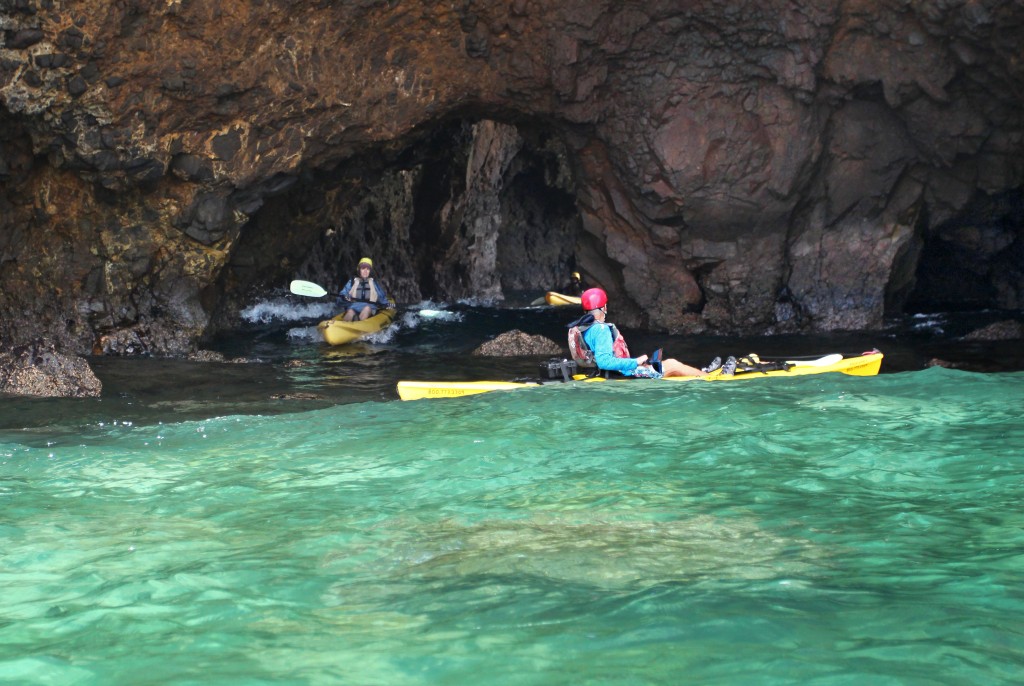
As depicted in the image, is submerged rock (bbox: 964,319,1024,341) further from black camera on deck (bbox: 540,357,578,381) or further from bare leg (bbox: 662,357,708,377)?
black camera on deck (bbox: 540,357,578,381)

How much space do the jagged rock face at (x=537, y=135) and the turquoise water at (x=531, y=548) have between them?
5730mm

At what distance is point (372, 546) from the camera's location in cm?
426

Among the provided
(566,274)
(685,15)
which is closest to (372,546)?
(685,15)

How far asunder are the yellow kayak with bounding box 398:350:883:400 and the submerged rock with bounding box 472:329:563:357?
4.29 metres

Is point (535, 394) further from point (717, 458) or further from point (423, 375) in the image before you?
point (423, 375)

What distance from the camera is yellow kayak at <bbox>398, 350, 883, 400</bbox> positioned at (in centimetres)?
898

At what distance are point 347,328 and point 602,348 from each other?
7414mm

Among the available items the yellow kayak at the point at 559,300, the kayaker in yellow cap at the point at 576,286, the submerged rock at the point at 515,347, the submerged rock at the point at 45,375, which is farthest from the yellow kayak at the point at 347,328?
the kayaker in yellow cap at the point at 576,286

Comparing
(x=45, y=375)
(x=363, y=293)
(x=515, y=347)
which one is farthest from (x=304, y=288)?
(x=45, y=375)

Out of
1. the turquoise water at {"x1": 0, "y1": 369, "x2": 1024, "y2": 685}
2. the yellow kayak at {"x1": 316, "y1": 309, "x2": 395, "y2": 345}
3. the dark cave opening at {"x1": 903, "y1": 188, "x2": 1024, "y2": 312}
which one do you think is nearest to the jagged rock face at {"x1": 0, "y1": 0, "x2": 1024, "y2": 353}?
the dark cave opening at {"x1": 903, "y1": 188, "x2": 1024, "y2": 312}

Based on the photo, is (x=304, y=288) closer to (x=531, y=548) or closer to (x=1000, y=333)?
(x=1000, y=333)

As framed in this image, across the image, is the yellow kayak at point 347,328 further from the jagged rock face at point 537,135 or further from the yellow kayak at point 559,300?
the yellow kayak at point 559,300

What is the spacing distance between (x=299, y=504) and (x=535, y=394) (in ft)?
11.6

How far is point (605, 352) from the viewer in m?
9.04
